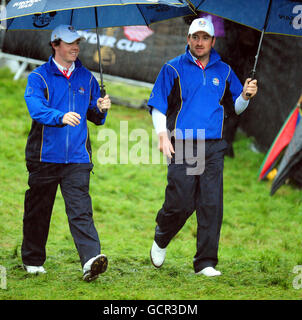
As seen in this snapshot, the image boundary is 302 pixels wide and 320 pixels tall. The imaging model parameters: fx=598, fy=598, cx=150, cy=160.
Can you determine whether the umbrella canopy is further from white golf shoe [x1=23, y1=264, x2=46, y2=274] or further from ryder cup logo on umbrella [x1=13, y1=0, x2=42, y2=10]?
white golf shoe [x1=23, y1=264, x2=46, y2=274]

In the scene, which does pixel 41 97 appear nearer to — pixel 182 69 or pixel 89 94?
pixel 89 94

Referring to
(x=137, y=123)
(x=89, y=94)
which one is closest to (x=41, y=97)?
(x=89, y=94)

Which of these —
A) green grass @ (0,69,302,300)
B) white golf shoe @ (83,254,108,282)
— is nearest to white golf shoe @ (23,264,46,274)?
green grass @ (0,69,302,300)

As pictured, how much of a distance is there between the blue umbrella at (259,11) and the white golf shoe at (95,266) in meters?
2.13

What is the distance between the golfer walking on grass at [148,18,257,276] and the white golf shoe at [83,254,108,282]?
→ 72cm

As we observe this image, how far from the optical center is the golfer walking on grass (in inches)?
194

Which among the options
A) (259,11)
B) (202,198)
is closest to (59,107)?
(202,198)

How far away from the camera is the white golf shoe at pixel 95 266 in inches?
187

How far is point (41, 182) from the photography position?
4.97 m

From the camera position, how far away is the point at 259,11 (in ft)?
16.6

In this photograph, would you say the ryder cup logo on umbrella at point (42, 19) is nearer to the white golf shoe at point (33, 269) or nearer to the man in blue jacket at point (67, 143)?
the man in blue jacket at point (67, 143)

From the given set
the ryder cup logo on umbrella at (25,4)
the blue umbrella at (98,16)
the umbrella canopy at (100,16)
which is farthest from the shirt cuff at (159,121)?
the ryder cup logo on umbrella at (25,4)

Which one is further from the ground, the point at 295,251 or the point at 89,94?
the point at 89,94

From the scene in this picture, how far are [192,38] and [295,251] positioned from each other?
2.93 metres
